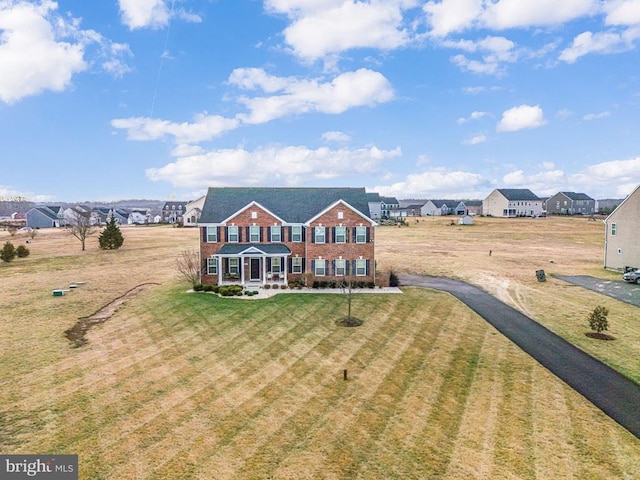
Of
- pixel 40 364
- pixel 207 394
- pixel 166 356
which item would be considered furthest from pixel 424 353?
pixel 40 364

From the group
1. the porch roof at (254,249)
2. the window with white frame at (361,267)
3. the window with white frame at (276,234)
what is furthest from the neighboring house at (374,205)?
the porch roof at (254,249)

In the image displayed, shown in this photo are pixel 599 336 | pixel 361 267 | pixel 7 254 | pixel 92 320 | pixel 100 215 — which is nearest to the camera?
pixel 599 336

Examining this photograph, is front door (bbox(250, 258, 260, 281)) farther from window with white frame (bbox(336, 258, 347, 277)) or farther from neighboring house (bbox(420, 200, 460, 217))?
neighboring house (bbox(420, 200, 460, 217))

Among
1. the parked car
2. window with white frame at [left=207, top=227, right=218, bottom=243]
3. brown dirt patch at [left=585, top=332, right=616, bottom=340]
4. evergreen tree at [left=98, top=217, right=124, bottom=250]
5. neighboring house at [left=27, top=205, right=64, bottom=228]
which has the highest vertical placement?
neighboring house at [left=27, top=205, right=64, bottom=228]

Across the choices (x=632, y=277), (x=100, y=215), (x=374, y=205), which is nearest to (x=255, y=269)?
(x=632, y=277)

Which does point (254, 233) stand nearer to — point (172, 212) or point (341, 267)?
point (341, 267)

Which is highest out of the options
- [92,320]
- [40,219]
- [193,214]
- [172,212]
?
[172,212]

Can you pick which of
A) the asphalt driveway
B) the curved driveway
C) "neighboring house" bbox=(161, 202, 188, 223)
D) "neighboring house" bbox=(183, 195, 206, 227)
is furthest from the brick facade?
"neighboring house" bbox=(161, 202, 188, 223)
